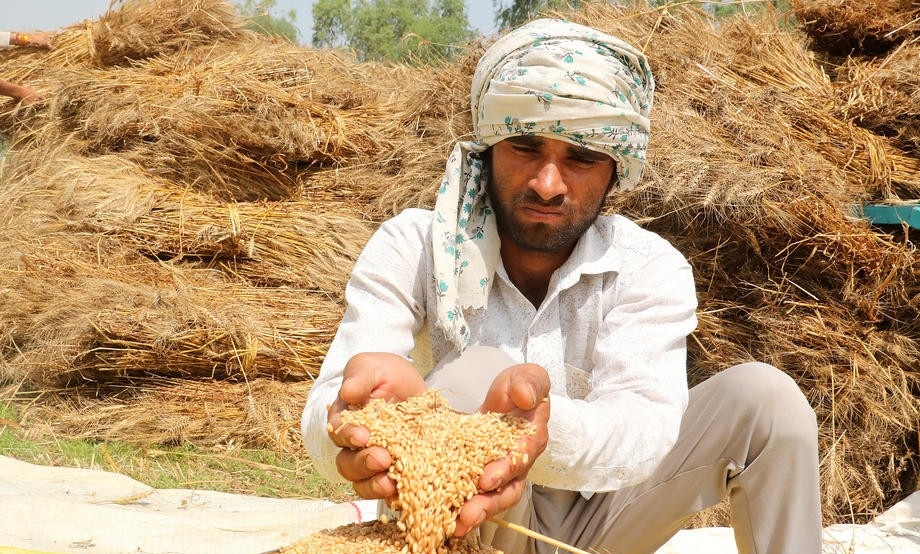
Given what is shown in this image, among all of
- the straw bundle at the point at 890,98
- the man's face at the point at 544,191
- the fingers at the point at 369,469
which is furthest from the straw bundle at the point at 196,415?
the straw bundle at the point at 890,98

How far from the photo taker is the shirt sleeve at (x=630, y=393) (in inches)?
64.1

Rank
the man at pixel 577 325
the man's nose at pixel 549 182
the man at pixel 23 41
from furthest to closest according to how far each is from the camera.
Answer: the man at pixel 23 41
the man's nose at pixel 549 182
the man at pixel 577 325

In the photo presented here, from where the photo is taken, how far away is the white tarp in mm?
2553

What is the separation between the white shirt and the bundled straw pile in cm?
118

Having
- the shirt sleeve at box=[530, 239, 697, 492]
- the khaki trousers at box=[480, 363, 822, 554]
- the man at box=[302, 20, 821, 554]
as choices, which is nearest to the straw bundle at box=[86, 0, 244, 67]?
the man at box=[302, 20, 821, 554]

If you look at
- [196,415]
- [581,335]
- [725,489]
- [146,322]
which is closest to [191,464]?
[196,415]

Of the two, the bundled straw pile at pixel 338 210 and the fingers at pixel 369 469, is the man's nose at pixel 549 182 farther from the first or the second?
the bundled straw pile at pixel 338 210

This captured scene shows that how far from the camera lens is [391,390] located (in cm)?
153

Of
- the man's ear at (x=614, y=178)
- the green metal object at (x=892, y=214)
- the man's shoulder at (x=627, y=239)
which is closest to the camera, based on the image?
the man's shoulder at (x=627, y=239)

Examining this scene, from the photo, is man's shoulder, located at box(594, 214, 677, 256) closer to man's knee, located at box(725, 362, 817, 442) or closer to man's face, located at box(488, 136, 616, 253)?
man's face, located at box(488, 136, 616, 253)

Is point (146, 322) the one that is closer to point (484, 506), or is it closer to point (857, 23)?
point (484, 506)

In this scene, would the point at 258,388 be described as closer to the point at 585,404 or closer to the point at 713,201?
the point at 713,201

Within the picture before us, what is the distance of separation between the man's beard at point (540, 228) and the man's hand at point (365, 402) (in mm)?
637

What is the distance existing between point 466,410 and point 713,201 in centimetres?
174
